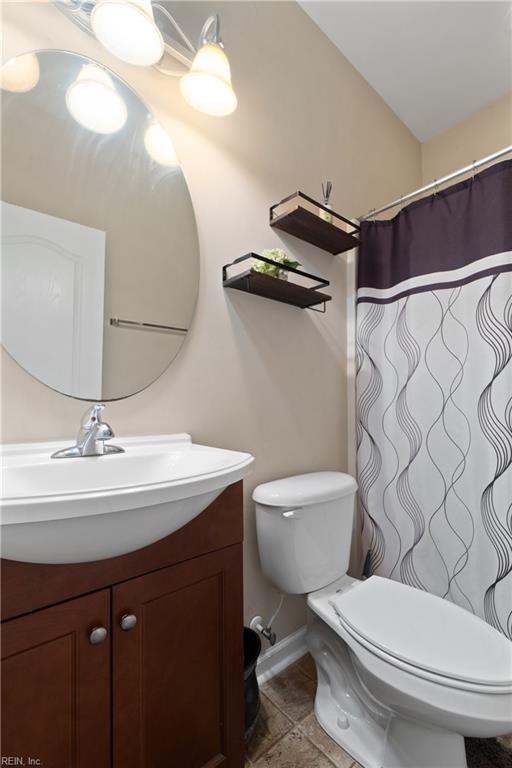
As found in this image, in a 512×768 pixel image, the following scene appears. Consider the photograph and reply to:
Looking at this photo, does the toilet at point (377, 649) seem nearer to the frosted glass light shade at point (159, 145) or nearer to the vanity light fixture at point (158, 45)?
the frosted glass light shade at point (159, 145)

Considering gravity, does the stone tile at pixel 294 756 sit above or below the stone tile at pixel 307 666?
above

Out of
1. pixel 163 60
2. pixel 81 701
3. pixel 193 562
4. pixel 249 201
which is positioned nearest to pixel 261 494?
pixel 193 562

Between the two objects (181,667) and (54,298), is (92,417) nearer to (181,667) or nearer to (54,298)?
(54,298)

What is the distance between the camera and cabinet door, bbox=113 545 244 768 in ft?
2.25

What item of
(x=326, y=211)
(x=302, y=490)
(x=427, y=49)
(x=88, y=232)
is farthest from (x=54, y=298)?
(x=427, y=49)

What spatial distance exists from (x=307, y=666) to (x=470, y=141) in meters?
2.86

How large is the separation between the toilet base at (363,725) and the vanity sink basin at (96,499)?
0.90m

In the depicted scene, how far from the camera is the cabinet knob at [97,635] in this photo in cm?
64

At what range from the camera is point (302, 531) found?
1197mm

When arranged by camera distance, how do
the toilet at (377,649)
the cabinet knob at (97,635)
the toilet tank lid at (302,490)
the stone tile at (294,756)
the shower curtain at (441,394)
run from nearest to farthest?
the cabinet knob at (97,635), the toilet at (377,649), the stone tile at (294,756), the toilet tank lid at (302,490), the shower curtain at (441,394)

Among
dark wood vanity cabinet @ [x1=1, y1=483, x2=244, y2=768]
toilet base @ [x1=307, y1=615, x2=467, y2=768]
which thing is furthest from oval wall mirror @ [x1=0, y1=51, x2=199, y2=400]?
toilet base @ [x1=307, y1=615, x2=467, y2=768]

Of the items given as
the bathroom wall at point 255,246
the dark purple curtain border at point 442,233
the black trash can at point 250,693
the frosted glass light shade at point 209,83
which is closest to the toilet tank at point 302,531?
the bathroom wall at point 255,246

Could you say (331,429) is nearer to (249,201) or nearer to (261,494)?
(261,494)

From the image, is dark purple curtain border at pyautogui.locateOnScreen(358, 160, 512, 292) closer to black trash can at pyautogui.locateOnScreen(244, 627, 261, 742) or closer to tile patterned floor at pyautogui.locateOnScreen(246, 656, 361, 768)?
black trash can at pyautogui.locateOnScreen(244, 627, 261, 742)
